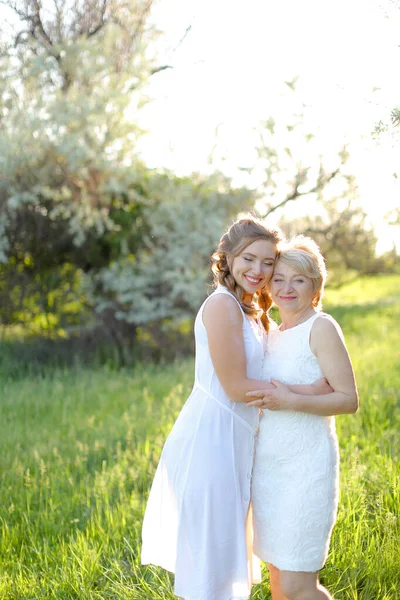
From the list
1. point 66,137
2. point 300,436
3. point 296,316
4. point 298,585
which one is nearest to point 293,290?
point 296,316

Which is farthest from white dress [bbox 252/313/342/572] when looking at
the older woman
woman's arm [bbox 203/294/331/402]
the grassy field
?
the grassy field

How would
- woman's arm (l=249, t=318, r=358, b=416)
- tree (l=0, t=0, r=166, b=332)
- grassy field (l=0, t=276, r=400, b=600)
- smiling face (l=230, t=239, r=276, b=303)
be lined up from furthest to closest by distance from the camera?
tree (l=0, t=0, r=166, b=332) → grassy field (l=0, t=276, r=400, b=600) → smiling face (l=230, t=239, r=276, b=303) → woman's arm (l=249, t=318, r=358, b=416)

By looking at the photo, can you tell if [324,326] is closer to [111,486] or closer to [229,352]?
[229,352]

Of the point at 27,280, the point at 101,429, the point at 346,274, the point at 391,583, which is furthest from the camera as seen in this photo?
the point at 346,274

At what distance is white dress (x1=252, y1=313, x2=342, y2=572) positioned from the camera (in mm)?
2758

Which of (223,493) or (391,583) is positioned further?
(391,583)

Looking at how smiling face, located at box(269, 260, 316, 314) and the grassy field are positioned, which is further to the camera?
the grassy field

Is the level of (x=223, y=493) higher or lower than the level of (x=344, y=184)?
lower

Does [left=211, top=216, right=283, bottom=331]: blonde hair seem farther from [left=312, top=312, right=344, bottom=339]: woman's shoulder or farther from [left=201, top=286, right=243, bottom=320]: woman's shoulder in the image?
[left=312, top=312, right=344, bottom=339]: woman's shoulder

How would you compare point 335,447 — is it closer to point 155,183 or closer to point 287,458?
point 287,458

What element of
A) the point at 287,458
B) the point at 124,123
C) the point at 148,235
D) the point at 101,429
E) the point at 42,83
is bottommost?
the point at 101,429

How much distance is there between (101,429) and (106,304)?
4.26 meters

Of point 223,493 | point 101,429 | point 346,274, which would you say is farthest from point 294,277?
point 346,274

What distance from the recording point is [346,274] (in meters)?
13.8
